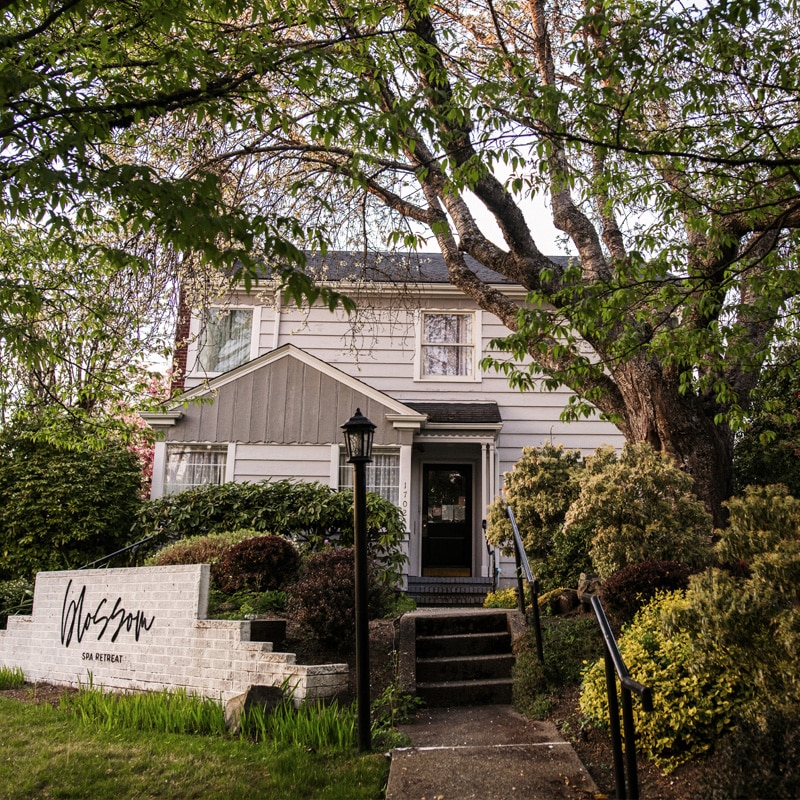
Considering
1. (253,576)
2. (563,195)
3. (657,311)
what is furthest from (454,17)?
(253,576)

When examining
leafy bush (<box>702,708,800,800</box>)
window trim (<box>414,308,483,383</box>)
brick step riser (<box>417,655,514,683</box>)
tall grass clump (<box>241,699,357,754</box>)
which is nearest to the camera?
leafy bush (<box>702,708,800,800</box>)

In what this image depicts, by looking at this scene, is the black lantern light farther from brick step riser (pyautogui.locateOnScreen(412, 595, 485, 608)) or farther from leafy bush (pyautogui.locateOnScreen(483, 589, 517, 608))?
brick step riser (pyautogui.locateOnScreen(412, 595, 485, 608))

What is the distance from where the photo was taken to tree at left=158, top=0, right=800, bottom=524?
18.9 ft

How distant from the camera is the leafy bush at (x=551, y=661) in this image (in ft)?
21.3

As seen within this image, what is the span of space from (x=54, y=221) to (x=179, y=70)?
1.51 metres

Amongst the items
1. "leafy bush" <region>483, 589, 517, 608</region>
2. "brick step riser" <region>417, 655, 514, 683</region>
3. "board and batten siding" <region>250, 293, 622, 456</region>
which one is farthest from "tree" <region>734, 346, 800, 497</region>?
"brick step riser" <region>417, 655, 514, 683</region>

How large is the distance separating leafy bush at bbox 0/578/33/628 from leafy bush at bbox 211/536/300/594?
3761 millimetres

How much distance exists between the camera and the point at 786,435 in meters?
A: 12.8

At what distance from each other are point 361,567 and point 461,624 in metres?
2.42

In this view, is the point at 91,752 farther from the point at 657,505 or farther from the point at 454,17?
the point at 454,17

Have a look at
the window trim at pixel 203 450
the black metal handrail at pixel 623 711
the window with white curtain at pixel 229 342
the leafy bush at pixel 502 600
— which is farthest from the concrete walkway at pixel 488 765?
the window with white curtain at pixel 229 342

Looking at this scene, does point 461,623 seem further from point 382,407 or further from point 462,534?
point 462,534

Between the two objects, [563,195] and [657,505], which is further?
[563,195]

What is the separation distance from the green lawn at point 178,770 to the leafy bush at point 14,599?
5519 millimetres
